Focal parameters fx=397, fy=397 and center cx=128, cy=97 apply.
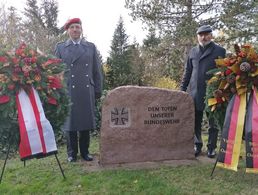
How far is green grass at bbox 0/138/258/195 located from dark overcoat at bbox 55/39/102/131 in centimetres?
61

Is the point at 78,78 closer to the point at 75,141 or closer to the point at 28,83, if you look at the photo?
the point at 75,141

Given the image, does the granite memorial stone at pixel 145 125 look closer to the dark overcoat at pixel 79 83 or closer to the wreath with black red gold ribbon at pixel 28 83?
the dark overcoat at pixel 79 83

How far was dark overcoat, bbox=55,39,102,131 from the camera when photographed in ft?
18.4

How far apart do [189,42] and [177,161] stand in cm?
1039

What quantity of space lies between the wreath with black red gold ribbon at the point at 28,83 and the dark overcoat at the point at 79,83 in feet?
2.24

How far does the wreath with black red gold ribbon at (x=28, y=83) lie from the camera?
448 centimetres

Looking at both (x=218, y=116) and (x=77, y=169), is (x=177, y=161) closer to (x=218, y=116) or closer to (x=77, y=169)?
(x=218, y=116)

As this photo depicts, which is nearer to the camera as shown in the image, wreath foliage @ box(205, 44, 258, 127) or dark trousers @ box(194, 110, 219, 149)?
wreath foliage @ box(205, 44, 258, 127)

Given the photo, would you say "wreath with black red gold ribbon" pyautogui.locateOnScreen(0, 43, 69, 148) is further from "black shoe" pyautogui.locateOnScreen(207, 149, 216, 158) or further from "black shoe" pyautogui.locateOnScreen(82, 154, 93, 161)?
"black shoe" pyautogui.locateOnScreen(207, 149, 216, 158)

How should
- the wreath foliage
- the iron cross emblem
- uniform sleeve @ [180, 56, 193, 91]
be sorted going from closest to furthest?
the wreath foliage → the iron cross emblem → uniform sleeve @ [180, 56, 193, 91]

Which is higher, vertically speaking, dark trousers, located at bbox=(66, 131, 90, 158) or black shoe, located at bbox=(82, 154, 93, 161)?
dark trousers, located at bbox=(66, 131, 90, 158)

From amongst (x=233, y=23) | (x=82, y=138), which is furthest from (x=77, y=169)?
(x=233, y=23)

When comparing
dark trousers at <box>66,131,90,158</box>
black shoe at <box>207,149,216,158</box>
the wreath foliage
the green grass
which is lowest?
the green grass

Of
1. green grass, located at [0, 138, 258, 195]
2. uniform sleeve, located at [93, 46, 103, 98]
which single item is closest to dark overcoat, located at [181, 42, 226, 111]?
green grass, located at [0, 138, 258, 195]
